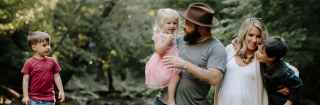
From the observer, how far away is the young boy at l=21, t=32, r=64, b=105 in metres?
5.41

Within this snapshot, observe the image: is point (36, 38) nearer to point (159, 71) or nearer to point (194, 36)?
point (159, 71)

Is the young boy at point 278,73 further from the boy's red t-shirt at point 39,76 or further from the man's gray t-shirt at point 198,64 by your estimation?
the boy's red t-shirt at point 39,76

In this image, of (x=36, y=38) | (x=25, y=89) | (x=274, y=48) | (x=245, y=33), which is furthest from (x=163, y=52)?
(x=25, y=89)

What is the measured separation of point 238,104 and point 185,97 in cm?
47

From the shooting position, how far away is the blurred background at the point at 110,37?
9617mm

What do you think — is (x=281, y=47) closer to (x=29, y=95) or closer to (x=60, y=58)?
(x=29, y=95)

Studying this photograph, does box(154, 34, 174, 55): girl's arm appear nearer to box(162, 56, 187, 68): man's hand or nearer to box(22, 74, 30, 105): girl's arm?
box(162, 56, 187, 68): man's hand

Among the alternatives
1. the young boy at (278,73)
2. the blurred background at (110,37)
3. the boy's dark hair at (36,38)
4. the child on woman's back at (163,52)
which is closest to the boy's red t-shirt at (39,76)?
the boy's dark hair at (36,38)

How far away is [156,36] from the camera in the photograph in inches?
168

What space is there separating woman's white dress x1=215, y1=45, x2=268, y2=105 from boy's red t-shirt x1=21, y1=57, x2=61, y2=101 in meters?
2.00

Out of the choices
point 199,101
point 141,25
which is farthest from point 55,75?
point 141,25

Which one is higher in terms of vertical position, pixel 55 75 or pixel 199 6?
pixel 199 6

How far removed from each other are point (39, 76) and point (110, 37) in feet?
47.8

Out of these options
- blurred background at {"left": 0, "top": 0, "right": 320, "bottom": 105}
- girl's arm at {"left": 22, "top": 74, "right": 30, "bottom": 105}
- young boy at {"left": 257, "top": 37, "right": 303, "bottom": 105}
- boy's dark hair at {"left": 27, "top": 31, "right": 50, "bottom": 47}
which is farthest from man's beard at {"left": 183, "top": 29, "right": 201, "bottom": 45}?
blurred background at {"left": 0, "top": 0, "right": 320, "bottom": 105}
